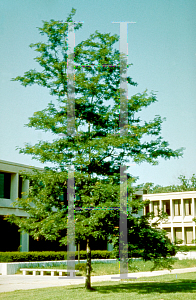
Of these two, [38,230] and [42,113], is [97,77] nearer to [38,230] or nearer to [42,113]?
[42,113]

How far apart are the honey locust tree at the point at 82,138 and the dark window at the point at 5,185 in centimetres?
1985

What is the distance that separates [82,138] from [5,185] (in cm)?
2108

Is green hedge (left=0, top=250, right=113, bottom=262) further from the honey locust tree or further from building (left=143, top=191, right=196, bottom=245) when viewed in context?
building (left=143, top=191, right=196, bottom=245)

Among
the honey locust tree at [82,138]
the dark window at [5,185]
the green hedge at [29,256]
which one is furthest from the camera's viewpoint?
the dark window at [5,185]

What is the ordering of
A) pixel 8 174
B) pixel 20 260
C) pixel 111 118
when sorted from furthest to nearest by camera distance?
pixel 8 174, pixel 20 260, pixel 111 118

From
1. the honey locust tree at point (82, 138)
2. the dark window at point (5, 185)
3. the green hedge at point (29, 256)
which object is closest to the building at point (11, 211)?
the dark window at point (5, 185)

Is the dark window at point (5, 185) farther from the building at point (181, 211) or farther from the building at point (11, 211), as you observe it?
the building at point (181, 211)

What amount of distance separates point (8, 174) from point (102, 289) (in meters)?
21.1

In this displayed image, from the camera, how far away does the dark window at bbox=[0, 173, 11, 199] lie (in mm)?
30797

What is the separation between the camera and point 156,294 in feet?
34.0

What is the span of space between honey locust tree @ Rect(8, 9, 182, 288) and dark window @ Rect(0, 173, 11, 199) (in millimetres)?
19845

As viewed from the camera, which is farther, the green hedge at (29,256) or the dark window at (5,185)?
the dark window at (5,185)

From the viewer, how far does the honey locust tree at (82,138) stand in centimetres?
1087

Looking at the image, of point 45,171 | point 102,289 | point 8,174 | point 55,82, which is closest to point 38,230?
point 45,171
